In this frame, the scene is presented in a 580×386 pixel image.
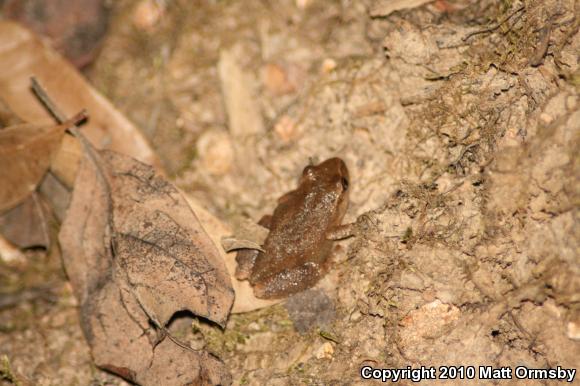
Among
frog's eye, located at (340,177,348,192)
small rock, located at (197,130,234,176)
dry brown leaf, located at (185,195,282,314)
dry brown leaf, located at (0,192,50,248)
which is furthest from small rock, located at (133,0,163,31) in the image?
frog's eye, located at (340,177,348,192)

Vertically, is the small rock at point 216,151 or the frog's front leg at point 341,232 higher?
the small rock at point 216,151

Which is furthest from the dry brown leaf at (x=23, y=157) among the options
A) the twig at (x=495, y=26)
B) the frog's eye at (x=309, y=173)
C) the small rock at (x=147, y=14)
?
the twig at (x=495, y=26)

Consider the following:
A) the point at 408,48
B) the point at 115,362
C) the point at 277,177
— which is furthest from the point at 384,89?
the point at 115,362

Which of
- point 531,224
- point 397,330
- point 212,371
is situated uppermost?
point 531,224

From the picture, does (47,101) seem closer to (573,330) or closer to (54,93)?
(54,93)

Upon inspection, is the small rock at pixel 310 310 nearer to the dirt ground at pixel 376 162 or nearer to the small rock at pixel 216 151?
the dirt ground at pixel 376 162

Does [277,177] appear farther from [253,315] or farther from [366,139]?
[253,315]

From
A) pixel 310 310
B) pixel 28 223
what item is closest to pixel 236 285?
pixel 310 310
